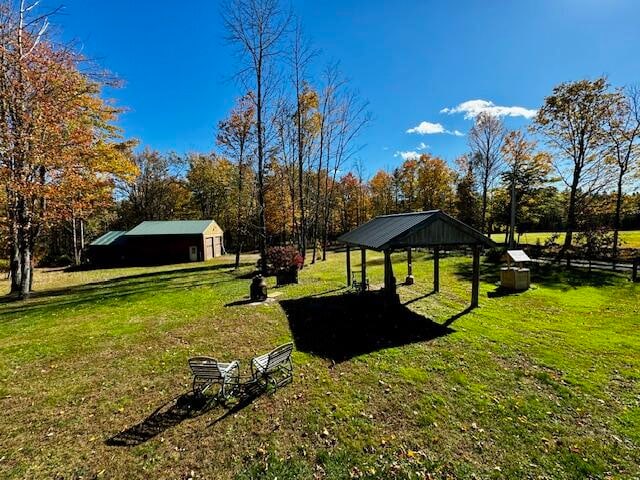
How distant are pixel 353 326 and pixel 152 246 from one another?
2667 centimetres

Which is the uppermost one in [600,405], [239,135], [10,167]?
[239,135]

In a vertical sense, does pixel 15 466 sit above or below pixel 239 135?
below

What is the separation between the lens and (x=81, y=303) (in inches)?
523

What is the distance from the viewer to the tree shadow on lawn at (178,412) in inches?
184

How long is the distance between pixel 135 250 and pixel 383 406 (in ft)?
101

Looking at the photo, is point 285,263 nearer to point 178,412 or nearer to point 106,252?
point 178,412

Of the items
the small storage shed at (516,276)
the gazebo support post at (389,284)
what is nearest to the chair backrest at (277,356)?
the gazebo support post at (389,284)

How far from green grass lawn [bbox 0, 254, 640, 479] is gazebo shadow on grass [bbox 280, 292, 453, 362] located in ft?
0.23

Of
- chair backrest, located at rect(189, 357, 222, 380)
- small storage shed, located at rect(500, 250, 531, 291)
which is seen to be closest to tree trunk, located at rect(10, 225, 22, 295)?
chair backrest, located at rect(189, 357, 222, 380)

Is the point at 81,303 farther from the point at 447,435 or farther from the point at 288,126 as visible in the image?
the point at 288,126

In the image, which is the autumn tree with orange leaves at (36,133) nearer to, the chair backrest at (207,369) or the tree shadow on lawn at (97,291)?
the tree shadow on lawn at (97,291)

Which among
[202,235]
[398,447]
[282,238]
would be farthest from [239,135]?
[398,447]

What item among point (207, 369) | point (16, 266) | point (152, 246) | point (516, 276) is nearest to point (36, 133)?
point (16, 266)

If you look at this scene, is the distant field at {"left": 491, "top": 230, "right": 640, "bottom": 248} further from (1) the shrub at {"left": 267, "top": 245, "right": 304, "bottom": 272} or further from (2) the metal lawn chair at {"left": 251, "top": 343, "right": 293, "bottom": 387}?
(2) the metal lawn chair at {"left": 251, "top": 343, "right": 293, "bottom": 387}
